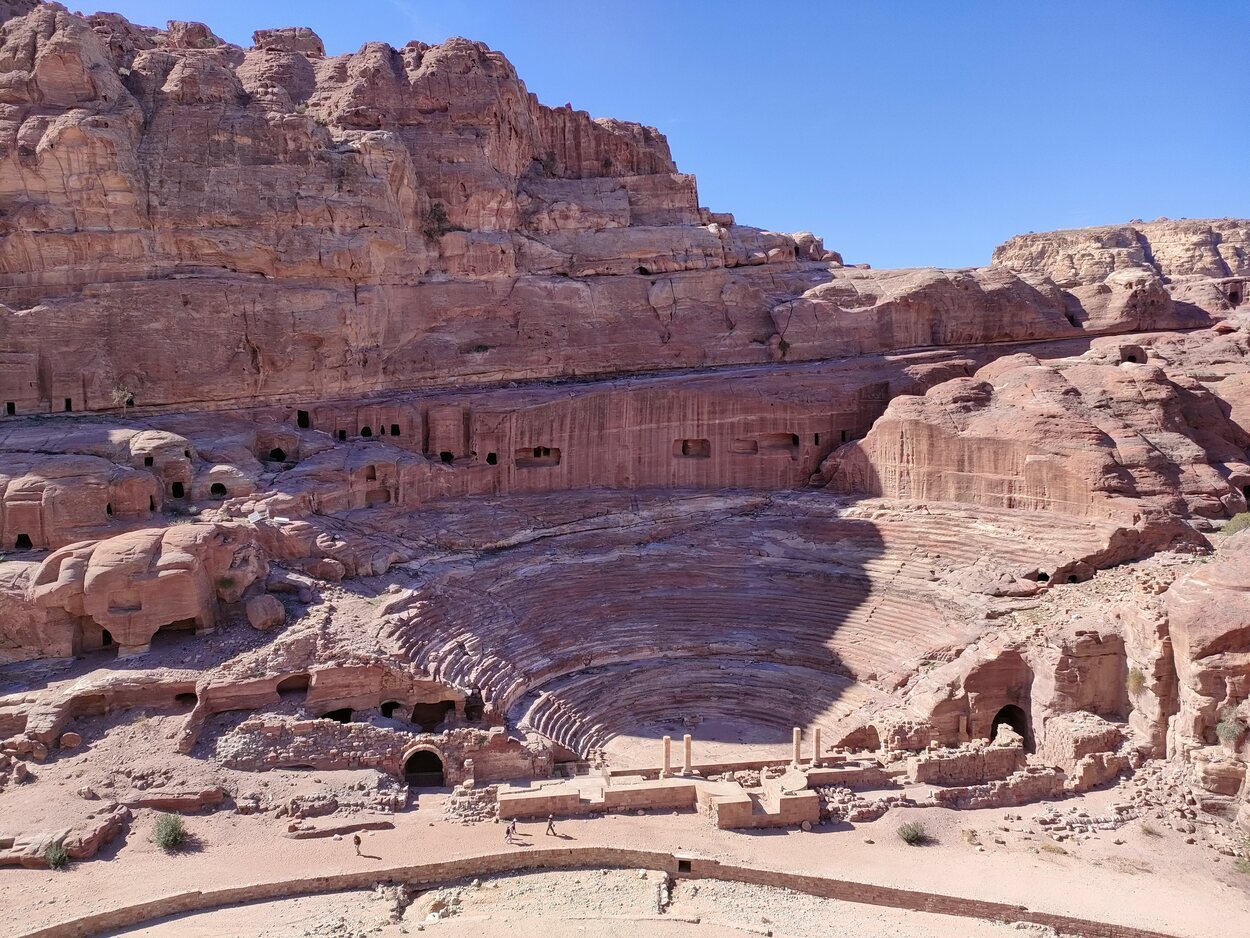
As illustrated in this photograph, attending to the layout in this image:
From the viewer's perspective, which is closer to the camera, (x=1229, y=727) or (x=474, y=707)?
(x=1229, y=727)

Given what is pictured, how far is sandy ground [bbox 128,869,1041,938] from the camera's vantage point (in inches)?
574

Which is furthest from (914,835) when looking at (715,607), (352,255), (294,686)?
(352,255)

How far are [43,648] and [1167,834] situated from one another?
2612cm

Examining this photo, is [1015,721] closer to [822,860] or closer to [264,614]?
[822,860]

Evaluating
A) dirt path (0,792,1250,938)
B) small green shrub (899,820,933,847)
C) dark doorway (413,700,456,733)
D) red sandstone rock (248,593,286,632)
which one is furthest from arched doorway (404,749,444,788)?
small green shrub (899,820,933,847)

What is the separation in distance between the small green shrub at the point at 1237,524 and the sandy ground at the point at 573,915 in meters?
15.5

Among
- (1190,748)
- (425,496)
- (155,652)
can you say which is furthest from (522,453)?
(1190,748)

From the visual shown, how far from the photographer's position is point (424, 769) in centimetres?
2100

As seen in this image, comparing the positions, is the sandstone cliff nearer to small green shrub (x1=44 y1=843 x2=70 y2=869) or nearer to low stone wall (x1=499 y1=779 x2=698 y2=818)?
small green shrub (x1=44 y1=843 x2=70 y2=869)

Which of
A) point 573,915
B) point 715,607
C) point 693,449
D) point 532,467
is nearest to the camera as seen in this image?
point 573,915

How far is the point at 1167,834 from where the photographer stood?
684 inches

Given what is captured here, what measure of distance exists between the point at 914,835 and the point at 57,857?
645 inches

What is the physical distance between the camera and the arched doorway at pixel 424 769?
20.5 metres

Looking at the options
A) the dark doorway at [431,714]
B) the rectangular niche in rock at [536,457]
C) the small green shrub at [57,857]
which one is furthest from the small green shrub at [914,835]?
the rectangular niche in rock at [536,457]
